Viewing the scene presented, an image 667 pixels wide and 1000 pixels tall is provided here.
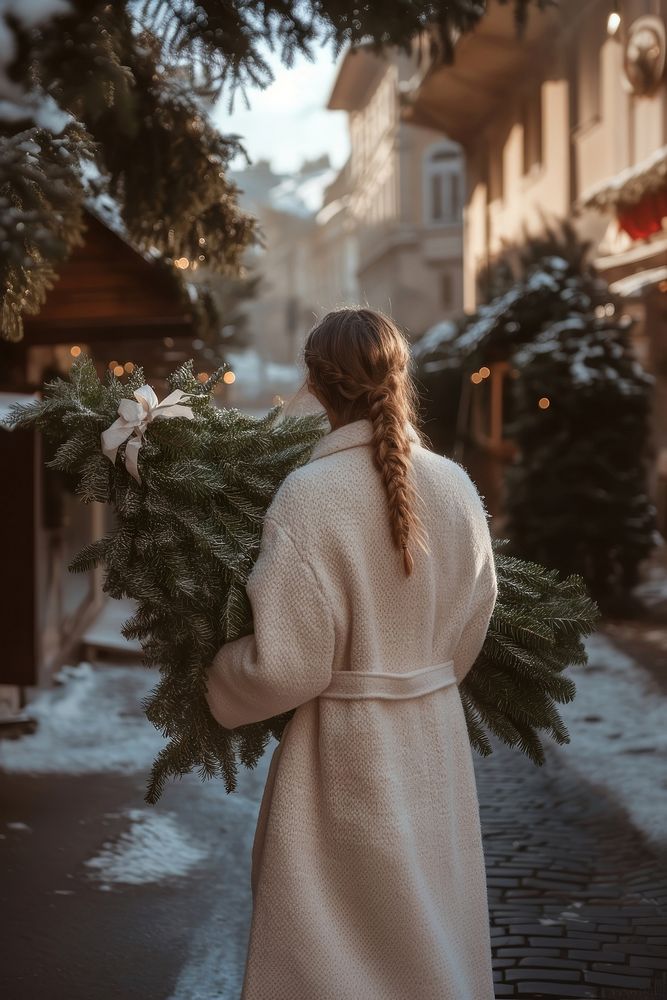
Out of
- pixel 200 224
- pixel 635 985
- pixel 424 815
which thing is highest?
pixel 200 224

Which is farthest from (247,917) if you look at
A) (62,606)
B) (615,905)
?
(62,606)

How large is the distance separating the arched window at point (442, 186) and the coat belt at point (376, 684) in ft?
139

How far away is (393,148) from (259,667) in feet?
142

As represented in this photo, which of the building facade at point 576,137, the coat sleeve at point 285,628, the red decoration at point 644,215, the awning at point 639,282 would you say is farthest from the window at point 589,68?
the coat sleeve at point 285,628

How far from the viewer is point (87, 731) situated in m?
8.45

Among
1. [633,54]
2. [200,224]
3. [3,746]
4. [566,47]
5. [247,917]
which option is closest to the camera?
[247,917]

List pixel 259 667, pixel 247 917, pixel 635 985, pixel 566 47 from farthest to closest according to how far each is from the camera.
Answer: pixel 566 47 < pixel 247 917 < pixel 635 985 < pixel 259 667

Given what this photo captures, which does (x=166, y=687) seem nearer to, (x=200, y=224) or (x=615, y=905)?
(x=615, y=905)

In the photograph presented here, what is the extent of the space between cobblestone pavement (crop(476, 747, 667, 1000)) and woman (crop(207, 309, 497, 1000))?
1564 millimetres

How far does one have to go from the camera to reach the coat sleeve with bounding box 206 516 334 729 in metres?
2.89

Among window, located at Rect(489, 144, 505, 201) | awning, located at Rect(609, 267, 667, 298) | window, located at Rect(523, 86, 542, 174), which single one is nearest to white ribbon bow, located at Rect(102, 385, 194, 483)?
awning, located at Rect(609, 267, 667, 298)

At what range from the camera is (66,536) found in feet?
34.8

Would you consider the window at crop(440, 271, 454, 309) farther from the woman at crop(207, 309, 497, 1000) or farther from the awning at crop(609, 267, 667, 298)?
the woman at crop(207, 309, 497, 1000)

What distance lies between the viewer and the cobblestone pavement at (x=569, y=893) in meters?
4.56
